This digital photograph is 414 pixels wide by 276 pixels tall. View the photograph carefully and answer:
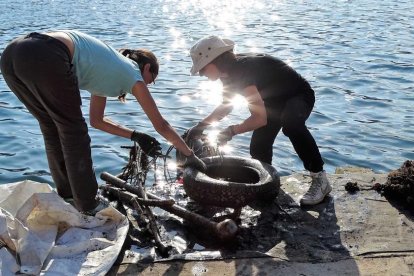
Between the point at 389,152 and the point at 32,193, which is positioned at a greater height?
the point at 32,193

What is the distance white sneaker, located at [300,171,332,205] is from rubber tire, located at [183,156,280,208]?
1.03 ft

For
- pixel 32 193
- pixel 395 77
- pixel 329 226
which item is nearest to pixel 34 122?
pixel 32 193

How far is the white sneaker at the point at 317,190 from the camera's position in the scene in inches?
211

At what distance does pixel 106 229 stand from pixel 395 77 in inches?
379

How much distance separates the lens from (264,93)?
5453 mm

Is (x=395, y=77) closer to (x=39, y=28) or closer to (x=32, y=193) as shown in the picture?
(x=32, y=193)

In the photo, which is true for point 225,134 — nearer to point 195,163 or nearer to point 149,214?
point 195,163

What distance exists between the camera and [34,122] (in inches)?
385

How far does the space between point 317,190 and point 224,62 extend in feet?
5.24

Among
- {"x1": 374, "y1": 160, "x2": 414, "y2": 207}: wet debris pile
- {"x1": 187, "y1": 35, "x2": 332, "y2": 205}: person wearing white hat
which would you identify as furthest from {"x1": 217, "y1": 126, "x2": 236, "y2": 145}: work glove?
{"x1": 374, "y1": 160, "x2": 414, "y2": 207}: wet debris pile

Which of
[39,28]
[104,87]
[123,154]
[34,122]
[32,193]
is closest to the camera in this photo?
[104,87]

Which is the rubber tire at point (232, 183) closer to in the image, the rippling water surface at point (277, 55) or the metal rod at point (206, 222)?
the metal rod at point (206, 222)

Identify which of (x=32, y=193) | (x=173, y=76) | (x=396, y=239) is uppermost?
(x=32, y=193)

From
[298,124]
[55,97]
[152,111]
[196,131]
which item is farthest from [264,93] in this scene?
[55,97]
